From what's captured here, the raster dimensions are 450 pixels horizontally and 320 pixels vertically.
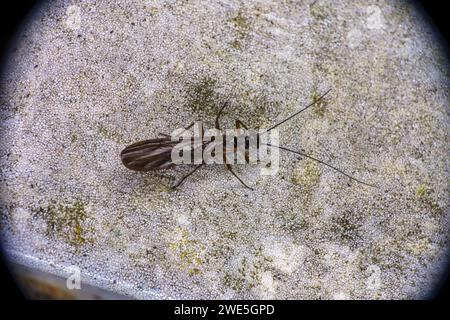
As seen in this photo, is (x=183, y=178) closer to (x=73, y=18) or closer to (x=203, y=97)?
→ (x=203, y=97)

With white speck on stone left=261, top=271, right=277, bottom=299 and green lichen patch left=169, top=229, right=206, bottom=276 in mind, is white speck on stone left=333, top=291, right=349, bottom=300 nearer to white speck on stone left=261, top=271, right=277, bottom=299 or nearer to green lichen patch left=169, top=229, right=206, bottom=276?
white speck on stone left=261, top=271, right=277, bottom=299

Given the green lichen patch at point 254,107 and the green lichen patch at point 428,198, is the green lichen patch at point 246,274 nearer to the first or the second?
the green lichen patch at point 254,107

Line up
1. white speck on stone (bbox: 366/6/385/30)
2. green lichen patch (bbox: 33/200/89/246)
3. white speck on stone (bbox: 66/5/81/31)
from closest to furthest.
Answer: green lichen patch (bbox: 33/200/89/246), white speck on stone (bbox: 66/5/81/31), white speck on stone (bbox: 366/6/385/30)

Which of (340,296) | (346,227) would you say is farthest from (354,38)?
(340,296)

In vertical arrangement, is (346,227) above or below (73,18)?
below

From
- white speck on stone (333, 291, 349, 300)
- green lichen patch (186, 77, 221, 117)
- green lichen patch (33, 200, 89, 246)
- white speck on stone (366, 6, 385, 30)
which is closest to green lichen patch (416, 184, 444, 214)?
white speck on stone (333, 291, 349, 300)

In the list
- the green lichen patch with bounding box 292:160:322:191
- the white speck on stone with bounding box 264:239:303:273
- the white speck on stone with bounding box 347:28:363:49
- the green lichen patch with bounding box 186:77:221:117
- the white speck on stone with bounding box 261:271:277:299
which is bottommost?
the white speck on stone with bounding box 261:271:277:299
